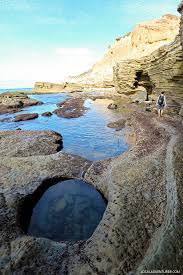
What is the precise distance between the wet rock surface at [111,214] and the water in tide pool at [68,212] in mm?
539

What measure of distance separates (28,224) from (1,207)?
4.29 feet

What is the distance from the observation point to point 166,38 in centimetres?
10238

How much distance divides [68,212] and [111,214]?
2704 mm

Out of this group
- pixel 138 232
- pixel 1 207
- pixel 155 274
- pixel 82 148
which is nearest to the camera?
pixel 155 274

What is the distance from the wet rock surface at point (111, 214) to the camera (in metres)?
6.88

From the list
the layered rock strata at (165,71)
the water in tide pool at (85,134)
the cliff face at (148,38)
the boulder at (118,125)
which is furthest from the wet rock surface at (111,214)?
the cliff face at (148,38)

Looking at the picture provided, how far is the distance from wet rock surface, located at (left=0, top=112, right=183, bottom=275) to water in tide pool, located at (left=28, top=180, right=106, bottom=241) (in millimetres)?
539

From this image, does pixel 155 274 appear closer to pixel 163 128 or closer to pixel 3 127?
pixel 163 128

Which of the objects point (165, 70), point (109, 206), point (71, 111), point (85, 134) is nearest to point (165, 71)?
point (165, 70)

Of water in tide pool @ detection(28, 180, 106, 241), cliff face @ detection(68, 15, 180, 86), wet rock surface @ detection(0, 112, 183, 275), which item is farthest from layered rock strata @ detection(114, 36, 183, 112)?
cliff face @ detection(68, 15, 180, 86)

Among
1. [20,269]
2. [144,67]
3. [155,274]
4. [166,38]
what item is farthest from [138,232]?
[166,38]

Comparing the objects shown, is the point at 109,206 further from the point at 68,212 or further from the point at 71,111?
the point at 71,111

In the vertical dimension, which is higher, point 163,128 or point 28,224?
point 163,128

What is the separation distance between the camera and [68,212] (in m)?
10.6
